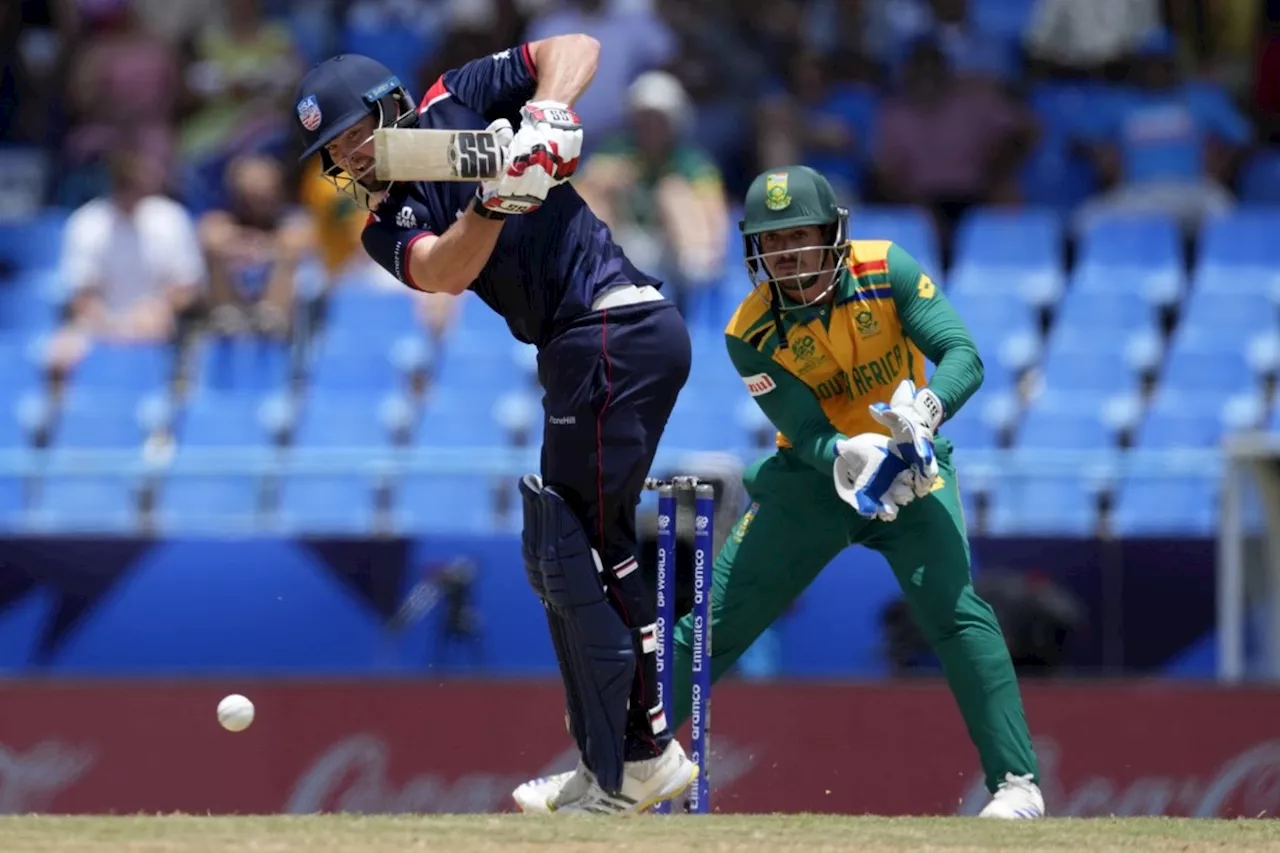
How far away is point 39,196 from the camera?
1329 cm

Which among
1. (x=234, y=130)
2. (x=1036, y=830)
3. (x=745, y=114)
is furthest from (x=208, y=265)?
(x=1036, y=830)

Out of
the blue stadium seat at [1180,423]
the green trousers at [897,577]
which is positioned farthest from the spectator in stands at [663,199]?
the green trousers at [897,577]

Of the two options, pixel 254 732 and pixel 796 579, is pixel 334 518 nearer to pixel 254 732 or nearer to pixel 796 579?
pixel 254 732

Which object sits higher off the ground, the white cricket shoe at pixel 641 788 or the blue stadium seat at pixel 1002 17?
the blue stadium seat at pixel 1002 17

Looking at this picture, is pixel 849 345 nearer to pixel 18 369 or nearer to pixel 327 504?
pixel 327 504

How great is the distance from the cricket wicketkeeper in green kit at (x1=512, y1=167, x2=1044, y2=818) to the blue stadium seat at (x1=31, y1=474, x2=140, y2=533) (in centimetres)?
423

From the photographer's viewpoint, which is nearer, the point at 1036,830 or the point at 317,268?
the point at 1036,830

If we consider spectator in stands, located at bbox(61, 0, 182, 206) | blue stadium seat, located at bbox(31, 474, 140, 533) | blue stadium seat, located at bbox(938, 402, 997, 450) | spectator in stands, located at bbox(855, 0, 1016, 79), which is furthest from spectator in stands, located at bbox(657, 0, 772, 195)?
blue stadium seat, located at bbox(31, 474, 140, 533)

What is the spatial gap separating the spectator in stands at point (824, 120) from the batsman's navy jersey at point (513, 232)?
6.13 m

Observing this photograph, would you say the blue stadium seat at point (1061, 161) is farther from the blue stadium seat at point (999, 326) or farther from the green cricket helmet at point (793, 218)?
the green cricket helmet at point (793, 218)

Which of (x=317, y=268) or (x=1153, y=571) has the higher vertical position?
(x=317, y=268)

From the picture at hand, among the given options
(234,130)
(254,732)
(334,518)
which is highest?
(234,130)

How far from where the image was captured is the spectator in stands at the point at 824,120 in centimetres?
1208

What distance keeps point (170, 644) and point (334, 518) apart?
2.96ft
